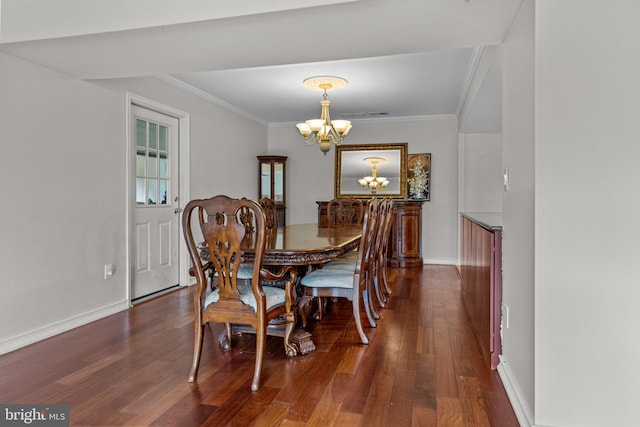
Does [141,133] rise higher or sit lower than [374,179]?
higher

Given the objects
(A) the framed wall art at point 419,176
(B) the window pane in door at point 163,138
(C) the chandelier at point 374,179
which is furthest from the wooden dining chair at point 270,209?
(A) the framed wall art at point 419,176

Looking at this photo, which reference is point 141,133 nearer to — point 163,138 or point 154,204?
point 163,138

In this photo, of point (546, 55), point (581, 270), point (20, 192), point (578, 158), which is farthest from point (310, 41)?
point (20, 192)

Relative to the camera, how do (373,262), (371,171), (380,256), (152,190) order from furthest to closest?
(371,171)
(152,190)
(380,256)
(373,262)

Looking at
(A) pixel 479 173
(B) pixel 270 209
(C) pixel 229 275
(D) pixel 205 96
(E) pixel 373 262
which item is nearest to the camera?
(C) pixel 229 275

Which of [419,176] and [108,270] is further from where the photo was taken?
[419,176]

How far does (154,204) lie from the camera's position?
4.41 meters

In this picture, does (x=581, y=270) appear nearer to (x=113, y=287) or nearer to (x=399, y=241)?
(x=113, y=287)

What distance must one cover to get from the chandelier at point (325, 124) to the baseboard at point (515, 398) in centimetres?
267

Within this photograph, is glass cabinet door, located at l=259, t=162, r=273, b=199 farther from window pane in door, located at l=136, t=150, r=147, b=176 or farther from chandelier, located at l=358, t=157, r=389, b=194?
window pane in door, located at l=136, t=150, r=147, b=176

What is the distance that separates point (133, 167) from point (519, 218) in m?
3.50

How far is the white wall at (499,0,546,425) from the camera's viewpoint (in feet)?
5.88

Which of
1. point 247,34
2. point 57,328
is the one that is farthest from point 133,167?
point 247,34

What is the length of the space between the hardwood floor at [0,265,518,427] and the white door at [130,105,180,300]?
3.13 feet
